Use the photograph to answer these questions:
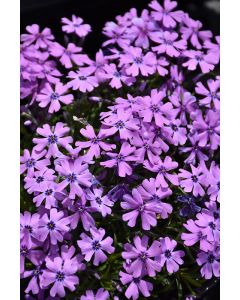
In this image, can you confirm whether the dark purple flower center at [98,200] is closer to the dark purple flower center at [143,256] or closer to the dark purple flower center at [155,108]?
the dark purple flower center at [143,256]

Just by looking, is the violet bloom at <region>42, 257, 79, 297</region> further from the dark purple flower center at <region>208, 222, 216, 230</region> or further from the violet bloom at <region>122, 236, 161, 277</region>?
the dark purple flower center at <region>208, 222, 216, 230</region>

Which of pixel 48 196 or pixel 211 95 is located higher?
pixel 211 95

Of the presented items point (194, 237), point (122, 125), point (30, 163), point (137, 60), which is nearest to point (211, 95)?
point (137, 60)

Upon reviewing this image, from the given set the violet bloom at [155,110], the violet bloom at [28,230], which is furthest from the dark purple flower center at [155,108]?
the violet bloom at [28,230]

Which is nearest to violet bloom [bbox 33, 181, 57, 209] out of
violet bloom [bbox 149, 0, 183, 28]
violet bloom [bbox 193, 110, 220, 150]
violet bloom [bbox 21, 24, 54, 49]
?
violet bloom [bbox 193, 110, 220, 150]

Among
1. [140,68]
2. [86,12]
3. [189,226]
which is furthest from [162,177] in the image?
[86,12]

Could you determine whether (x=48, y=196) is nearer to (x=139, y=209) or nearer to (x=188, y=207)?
(x=139, y=209)
